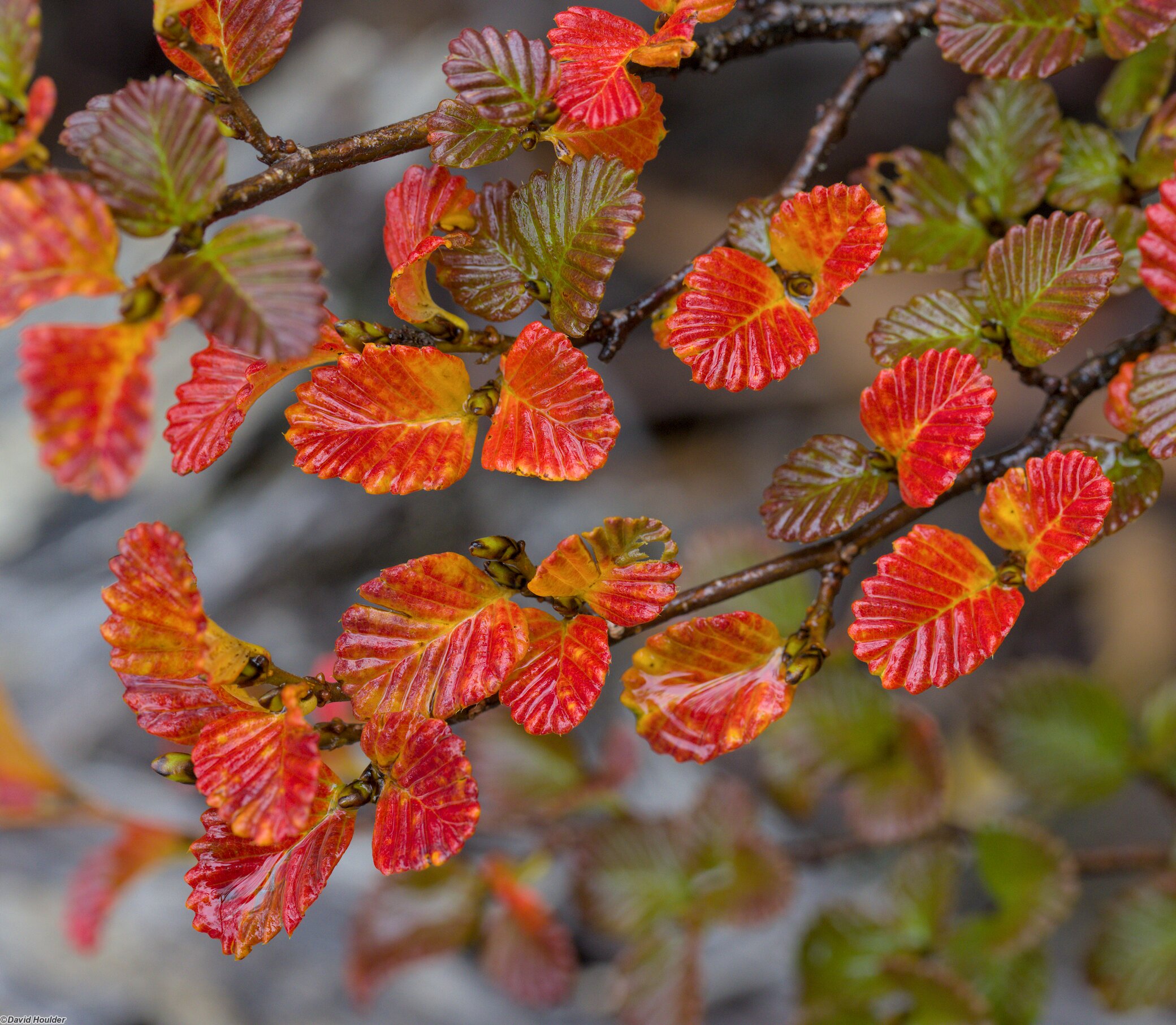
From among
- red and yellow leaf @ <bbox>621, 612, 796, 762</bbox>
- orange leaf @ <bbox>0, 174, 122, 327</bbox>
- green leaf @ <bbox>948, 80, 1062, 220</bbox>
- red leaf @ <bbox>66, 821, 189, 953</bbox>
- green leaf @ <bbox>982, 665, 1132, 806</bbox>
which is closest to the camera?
orange leaf @ <bbox>0, 174, 122, 327</bbox>

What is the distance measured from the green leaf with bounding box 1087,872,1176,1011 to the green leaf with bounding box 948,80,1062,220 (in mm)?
626

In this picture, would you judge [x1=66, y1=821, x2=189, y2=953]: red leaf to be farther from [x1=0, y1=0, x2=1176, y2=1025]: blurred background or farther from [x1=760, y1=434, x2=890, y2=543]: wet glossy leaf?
[x1=760, y1=434, x2=890, y2=543]: wet glossy leaf

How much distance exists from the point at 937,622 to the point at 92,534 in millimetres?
1142

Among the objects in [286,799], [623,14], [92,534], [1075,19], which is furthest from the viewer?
[623,14]

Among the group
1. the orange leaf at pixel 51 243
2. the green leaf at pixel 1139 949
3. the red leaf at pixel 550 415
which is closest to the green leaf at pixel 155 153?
the orange leaf at pixel 51 243

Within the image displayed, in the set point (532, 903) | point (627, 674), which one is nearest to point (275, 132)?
point (532, 903)

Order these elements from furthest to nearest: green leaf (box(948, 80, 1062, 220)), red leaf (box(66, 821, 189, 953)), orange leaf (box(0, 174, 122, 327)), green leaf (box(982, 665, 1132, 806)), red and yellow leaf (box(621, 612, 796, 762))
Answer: green leaf (box(982, 665, 1132, 806)), red leaf (box(66, 821, 189, 953)), green leaf (box(948, 80, 1062, 220)), red and yellow leaf (box(621, 612, 796, 762)), orange leaf (box(0, 174, 122, 327))

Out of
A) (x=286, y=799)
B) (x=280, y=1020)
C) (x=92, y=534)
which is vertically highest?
(x=286, y=799)

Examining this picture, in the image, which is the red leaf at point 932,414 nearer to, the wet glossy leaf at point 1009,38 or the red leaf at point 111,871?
the wet glossy leaf at point 1009,38

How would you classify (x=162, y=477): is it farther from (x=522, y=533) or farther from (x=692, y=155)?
(x=692, y=155)

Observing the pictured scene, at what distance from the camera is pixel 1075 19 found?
405 mm

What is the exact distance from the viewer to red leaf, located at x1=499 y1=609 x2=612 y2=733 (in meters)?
0.33

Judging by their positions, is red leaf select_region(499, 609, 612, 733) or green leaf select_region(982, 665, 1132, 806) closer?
red leaf select_region(499, 609, 612, 733)

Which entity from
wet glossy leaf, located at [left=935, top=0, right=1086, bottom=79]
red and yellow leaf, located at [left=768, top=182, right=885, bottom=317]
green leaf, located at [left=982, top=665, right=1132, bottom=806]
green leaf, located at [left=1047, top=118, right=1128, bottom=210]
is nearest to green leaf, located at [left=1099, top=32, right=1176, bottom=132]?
green leaf, located at [left=1047, top=118, right=1128, bottom=210]
